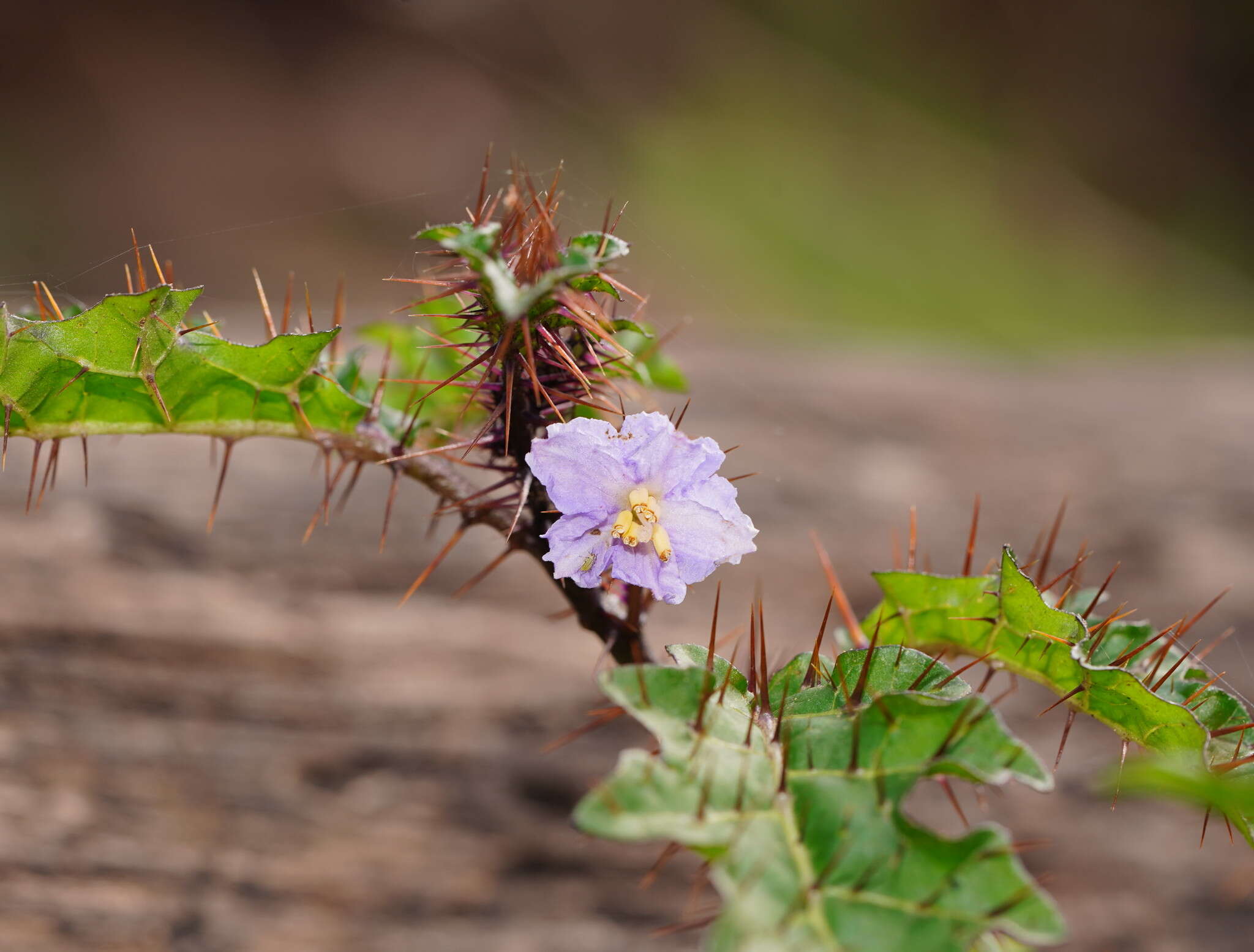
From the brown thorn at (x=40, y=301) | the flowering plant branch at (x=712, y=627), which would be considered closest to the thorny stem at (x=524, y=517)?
the flowering plant branch at (x=712, y=627)

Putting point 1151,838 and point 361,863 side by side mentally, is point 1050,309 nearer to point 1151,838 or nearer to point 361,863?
point 1151,838

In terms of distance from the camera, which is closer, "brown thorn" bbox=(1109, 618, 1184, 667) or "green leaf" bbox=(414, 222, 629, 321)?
"green leaf" bbox=(414, 222, 629, 321)

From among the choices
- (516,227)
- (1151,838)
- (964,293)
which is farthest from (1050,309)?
(516,227)

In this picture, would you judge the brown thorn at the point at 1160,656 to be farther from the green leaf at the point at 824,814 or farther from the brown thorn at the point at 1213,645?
the green leaf at the point at 824,814

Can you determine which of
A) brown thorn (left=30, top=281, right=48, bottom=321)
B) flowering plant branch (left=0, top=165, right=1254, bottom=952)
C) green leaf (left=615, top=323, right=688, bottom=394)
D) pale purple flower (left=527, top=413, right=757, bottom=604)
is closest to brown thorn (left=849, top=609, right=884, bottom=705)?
flowering plant branch (left=0, top=165, right=1254, bottom=952)

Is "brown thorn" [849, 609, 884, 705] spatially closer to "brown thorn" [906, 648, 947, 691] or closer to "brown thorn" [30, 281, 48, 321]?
"brown thorn" [906, 648, 947, 691]
